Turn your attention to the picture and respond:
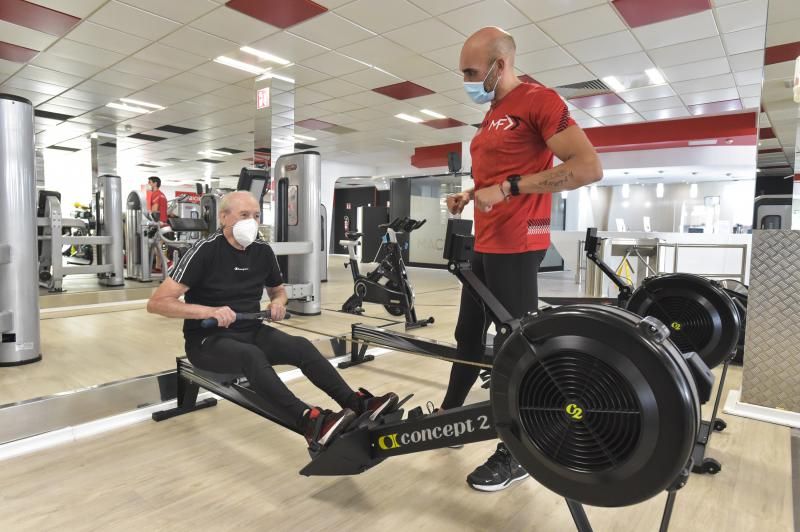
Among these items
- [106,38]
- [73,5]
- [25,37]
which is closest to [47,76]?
[25,37]

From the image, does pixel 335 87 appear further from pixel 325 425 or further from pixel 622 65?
pixel 325 425

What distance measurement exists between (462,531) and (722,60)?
6.36m

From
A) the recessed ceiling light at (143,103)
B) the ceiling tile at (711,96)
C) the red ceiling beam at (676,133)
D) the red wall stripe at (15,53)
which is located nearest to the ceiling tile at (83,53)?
the red wall stripe at (15,53)

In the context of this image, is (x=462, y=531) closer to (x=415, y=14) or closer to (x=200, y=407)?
(x=200, y=407)

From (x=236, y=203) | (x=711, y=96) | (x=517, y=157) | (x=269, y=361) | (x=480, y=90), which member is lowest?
(x=269, y=361)

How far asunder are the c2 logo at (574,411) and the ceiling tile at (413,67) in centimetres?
559

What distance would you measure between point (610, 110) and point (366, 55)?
4417 millimetres

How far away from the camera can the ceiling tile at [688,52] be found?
537cm

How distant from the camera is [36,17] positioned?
16.8ft

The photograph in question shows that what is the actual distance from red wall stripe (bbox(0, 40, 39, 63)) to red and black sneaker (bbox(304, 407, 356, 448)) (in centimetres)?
663

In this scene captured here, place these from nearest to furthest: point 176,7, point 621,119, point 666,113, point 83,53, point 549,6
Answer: point 549,6, point 176,7, point 83,53, point 666,113, point 621,119

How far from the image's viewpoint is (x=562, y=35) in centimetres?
528

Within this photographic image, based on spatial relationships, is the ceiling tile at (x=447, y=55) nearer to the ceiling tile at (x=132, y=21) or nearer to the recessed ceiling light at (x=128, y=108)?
the ceiling tile at (x=132, y=21)

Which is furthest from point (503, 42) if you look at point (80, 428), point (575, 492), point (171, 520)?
point (80, 428)
